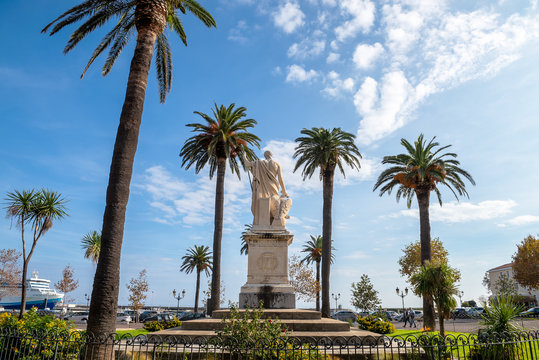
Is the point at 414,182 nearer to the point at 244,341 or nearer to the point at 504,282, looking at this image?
the point at 244,341

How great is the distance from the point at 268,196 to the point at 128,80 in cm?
619

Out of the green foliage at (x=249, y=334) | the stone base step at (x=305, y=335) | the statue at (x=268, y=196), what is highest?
the statue at (x=268, y=196)

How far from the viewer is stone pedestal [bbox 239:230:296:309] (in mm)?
11789

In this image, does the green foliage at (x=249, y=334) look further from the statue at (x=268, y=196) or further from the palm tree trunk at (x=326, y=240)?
the palm tree trunk at (x=326, y=240)

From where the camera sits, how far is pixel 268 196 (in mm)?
13430

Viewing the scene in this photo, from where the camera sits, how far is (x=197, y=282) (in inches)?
1679

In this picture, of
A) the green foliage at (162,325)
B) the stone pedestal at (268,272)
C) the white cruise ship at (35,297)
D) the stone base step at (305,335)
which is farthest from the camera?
the white cruise ship at (35,297)

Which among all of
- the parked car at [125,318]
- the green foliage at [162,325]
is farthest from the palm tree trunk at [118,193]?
the parked car at [125,318]

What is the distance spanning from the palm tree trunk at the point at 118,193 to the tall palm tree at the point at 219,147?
12.9 meters

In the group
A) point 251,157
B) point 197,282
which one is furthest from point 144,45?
point 197,282

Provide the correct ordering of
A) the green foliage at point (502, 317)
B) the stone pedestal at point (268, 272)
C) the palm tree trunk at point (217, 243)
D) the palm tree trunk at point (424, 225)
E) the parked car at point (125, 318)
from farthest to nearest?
the parked car at point (125, 318) → the palm tree trunk at point (424, 225) → the palm tree trunk at point (217, 243) → the stone pedestal at point (268, 272) → the green foliage at point (502, 317)

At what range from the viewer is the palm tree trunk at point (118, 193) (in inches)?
293

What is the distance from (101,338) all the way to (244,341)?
2663 millimetres

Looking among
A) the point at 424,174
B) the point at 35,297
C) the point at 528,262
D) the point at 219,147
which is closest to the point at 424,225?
the point at 424,174
